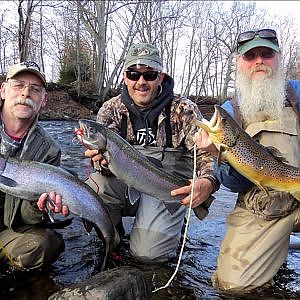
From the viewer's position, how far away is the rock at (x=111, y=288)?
266 centimetres

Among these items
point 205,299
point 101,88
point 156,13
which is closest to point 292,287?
point 205,299

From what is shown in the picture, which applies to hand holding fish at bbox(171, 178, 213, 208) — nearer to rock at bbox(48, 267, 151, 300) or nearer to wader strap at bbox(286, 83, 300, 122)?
rock at bbox(48, 267, 151, 300)

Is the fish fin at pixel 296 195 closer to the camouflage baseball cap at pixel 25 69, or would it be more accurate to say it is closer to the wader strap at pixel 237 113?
the wader strap at pixel 237 113

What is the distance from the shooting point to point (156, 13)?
3300cm

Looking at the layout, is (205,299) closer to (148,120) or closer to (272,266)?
(272,266)

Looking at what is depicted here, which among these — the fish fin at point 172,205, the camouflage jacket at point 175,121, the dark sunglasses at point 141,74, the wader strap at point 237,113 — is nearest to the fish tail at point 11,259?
the fish fin at point 172,205

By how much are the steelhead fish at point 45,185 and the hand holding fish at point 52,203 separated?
3cm

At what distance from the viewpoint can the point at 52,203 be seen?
3.37 meters

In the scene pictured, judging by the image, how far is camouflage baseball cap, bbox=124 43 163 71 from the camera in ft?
14.0

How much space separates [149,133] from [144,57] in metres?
0.77

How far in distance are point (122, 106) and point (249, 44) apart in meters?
1.43

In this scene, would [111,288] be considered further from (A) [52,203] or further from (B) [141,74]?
(B) [141,74]

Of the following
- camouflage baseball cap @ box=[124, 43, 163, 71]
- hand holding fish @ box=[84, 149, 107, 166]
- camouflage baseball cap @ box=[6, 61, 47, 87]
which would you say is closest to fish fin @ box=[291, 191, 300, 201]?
hand holding fish @ box=[84, 149, 107, 166]

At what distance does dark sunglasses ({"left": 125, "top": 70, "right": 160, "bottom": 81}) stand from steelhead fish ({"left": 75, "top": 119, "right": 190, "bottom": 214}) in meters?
0.86
